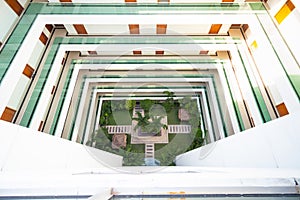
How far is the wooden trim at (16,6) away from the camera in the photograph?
3.69 meters

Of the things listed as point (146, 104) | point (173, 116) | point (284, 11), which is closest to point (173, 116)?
point (173, 116)

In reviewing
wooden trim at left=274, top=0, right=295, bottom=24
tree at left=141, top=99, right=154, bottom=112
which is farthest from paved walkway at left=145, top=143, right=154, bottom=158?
wooden trim at left=274, top=0, right=295, bottom=24

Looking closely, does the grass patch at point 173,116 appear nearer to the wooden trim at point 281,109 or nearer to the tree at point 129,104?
the tree at point 129,104

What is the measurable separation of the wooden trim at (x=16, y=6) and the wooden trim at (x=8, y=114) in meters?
2.06

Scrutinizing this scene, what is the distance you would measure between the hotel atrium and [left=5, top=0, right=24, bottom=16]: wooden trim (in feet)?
0.07

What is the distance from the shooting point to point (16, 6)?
3.83m

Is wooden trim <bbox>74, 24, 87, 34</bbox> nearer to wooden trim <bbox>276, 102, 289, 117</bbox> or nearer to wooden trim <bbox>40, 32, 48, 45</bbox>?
wooden trim <bbox>40, 32, 48, 45</bbox>

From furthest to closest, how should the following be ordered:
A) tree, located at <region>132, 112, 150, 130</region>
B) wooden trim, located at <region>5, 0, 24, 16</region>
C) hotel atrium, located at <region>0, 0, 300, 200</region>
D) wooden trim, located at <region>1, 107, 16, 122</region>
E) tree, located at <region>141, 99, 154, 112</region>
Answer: tree, located at <region>141, 99, 154, 112</region>, tree, located at <region>132, 112, 150, 130</region>, wooden trim, located at <region>5, 0, 24, 16</region>, wooden trim, located at <region>1, 107, 16, 122</region>, hotel atrium, located at <region>0, 0, 300, 200</region>

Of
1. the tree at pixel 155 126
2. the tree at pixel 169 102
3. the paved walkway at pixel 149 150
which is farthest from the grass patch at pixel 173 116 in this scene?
the paved walkway at pixel 149 150

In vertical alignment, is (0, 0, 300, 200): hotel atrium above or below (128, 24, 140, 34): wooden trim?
below

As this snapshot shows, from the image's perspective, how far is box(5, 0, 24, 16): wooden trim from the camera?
12.1 ft

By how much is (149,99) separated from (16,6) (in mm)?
5220

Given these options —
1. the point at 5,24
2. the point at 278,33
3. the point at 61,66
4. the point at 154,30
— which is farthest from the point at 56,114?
the point at 278,33

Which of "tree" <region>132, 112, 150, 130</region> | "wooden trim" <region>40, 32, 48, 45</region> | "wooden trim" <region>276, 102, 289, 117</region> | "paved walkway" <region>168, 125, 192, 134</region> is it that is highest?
"wooden trim" <region>40, 32, 48, 45</region>
